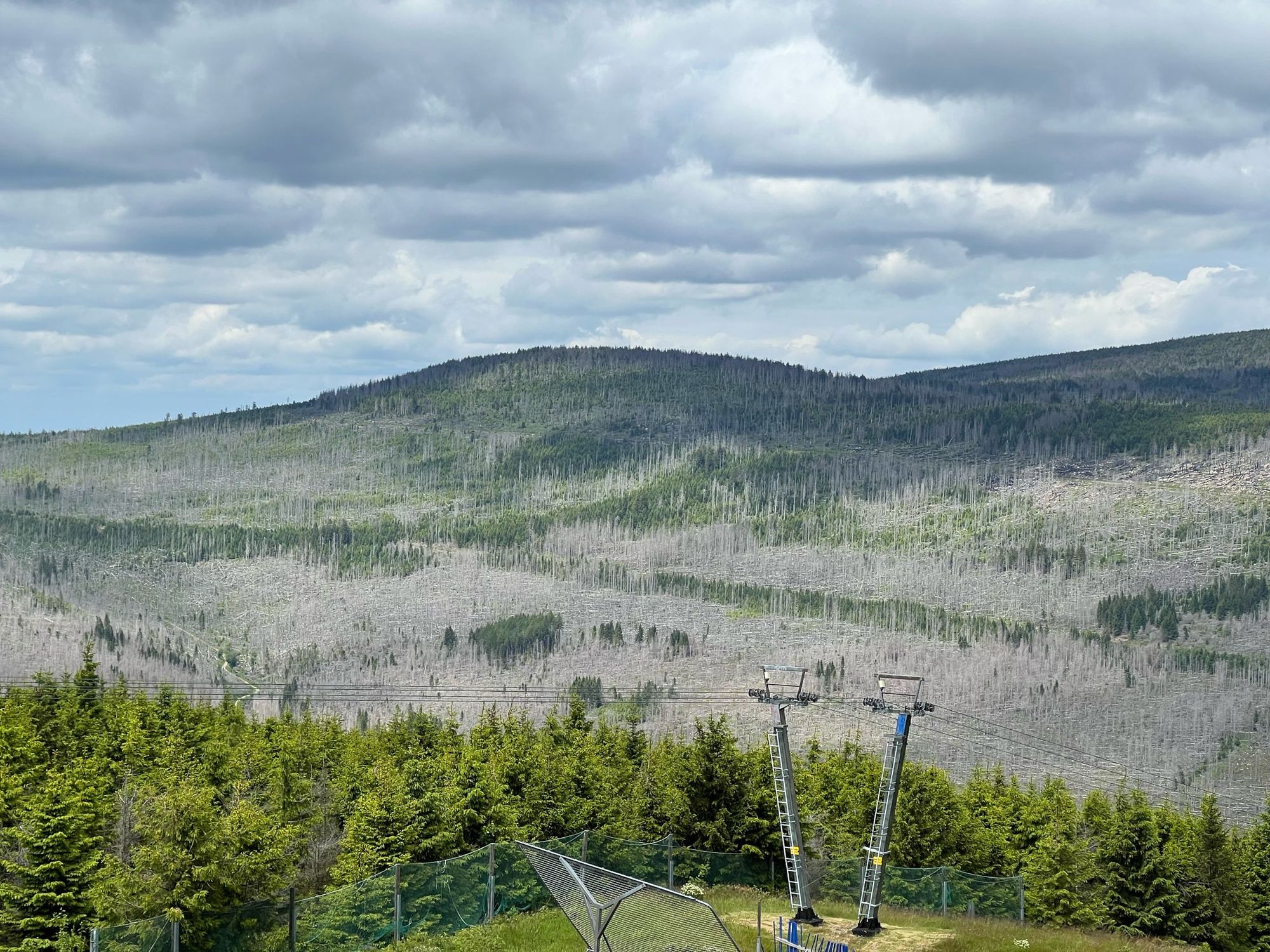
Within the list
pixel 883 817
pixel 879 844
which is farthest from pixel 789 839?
pixel 883 817

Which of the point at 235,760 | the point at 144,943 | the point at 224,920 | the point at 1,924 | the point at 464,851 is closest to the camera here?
the point at 144,943

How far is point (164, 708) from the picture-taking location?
10481cm

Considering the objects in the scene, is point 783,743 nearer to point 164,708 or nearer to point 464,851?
point 464,851

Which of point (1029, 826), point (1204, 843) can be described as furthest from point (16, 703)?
point (1204, 843)

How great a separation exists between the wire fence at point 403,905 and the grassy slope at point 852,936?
34.7 inches

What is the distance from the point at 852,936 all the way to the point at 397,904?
18.3m

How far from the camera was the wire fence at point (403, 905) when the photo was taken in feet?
142

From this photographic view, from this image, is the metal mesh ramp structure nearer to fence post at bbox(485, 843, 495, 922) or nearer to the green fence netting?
the green fence netting

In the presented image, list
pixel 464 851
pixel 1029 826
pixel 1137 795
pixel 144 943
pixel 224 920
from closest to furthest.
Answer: pixel 144 943, pixel 224 920, pixel 464 851, pixel 1137 795, pixel 1029 826

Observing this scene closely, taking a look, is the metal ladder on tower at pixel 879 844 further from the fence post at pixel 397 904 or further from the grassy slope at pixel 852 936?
the fence post at pixel 397 904

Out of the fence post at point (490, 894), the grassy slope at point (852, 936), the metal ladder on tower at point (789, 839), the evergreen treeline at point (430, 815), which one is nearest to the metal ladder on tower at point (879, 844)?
the grassy slope at point (852, 936)

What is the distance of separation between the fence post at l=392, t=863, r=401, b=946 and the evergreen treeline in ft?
18.1

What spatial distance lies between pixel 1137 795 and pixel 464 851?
4954 cm

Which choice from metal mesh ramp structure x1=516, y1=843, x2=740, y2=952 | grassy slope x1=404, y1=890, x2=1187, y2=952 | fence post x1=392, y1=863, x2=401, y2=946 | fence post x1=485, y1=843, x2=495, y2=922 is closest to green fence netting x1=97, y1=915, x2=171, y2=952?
fence post x1=392, y1=863, x2=401, y2=946
